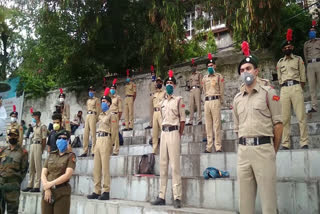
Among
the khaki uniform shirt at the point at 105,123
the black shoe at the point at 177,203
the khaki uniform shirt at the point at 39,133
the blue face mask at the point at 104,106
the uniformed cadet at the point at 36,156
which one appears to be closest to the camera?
the black shoe at the point at 177,203

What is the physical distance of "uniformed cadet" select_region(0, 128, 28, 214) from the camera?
209 inches

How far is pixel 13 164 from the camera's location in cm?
543

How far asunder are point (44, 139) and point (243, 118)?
250 inches

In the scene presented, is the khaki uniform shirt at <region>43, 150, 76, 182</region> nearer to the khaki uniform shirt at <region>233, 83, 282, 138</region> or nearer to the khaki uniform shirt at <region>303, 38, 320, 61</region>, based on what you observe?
the khaki uniform shirt at <region>233, 83, 282, 138</region>

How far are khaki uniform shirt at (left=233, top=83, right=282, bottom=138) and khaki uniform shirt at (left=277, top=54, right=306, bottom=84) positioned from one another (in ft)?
8.67

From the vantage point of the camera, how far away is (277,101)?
139 inches

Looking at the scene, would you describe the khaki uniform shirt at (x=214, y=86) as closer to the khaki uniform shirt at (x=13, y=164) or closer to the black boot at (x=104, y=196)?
the black boot at (x=104, y=196)

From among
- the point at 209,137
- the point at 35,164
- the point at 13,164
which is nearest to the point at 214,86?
the point at 209,137

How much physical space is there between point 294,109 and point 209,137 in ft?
5.71

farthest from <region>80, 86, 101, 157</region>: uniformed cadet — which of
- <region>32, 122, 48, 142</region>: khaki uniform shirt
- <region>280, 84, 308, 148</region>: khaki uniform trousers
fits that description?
<region>280, 84, 308, 148</region>: khaki uniform trousers

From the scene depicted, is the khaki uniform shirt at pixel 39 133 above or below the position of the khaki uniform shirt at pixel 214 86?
below

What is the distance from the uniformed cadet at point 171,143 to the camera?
506 cm

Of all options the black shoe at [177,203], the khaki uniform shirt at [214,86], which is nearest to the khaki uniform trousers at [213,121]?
the khaki uniform shirt at [214,86]

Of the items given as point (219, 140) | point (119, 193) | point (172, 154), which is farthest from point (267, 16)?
point (119, 193)
